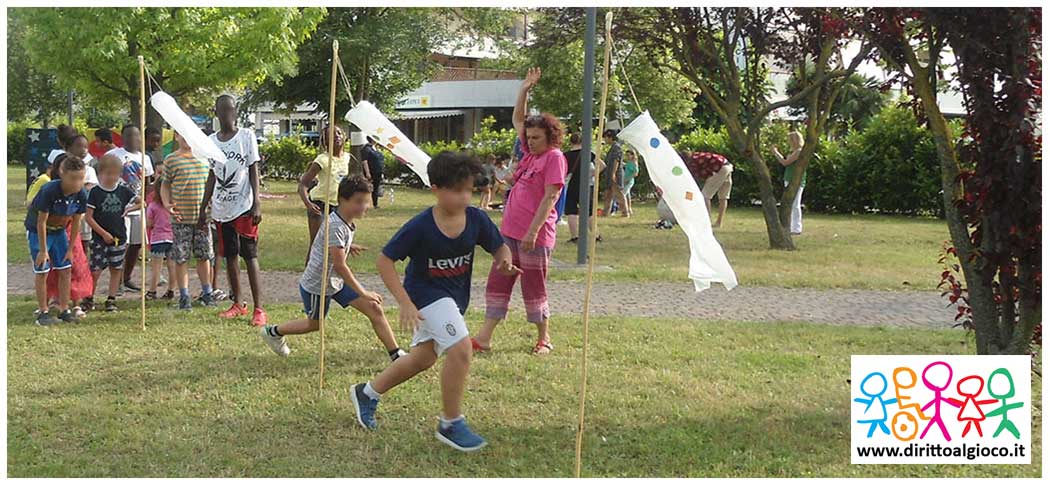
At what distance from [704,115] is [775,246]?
91.1 feet

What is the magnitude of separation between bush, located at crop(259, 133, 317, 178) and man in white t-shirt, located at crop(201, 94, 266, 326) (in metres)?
23.8

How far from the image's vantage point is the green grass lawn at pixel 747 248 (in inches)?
455

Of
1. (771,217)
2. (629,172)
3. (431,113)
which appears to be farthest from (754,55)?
(431,113)

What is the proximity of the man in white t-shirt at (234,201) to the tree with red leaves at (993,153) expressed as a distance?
4788 millimetres

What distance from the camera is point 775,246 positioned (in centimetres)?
1477

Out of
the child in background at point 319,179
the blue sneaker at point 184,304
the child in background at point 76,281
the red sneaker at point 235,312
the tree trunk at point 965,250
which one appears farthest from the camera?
the child in background at point 319,179

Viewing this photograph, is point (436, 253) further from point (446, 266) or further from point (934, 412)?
point (934, 412)

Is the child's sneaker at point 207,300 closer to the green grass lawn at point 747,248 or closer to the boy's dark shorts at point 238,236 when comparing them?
the boy's dark shorts at point 238,236

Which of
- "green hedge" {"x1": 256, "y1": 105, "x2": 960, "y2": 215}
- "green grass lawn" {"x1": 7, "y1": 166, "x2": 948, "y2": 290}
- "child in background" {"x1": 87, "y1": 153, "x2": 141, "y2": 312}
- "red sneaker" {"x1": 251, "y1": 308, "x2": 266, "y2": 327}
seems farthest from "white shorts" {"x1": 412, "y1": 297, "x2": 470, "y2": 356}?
"green hedge" {"x1": 256, "y1": 105, "x2": 960, "y2": 215}

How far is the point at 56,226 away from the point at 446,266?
14.1ft

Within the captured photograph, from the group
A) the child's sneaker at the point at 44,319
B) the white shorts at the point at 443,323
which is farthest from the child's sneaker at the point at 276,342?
the child's sneaker at the point at 44,319

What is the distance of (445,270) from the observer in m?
5.18

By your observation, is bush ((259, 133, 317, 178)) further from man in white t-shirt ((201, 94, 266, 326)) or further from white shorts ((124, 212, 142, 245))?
man in white t-shirt ((201, 94, 266, 326))

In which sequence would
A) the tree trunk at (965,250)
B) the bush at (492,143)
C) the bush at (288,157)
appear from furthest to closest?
the bush at (288,157)
the bush at (492,143)
the tree trunk at (965,250)
